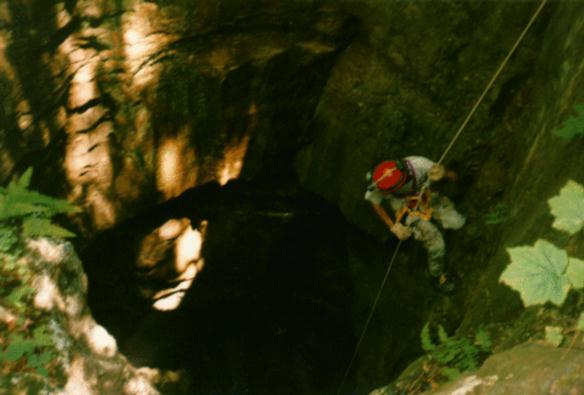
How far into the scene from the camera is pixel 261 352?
994 cm

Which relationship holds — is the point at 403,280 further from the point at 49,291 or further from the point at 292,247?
the point at 49,291

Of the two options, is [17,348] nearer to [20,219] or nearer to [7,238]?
[7,238]

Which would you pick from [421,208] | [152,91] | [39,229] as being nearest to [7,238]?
[39,229]

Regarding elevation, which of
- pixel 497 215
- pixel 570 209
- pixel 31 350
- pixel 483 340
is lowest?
pixel 497 215

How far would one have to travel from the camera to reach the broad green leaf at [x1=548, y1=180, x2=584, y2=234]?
261cm

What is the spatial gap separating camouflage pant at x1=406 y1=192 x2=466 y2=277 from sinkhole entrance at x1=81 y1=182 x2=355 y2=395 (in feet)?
8.20

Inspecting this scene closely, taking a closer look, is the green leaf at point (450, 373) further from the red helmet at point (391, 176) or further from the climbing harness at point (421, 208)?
the climbing harness at point (421, 208)

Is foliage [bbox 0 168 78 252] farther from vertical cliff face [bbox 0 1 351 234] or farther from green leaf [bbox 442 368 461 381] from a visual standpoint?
green leaf [bbox 442 368 461 381]

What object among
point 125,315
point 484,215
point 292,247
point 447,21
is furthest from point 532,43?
point 125,315

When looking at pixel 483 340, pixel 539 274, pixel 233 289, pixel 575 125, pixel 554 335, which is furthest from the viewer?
pixel 233 289

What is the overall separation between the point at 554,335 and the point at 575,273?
501mm

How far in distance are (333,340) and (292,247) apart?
1939 millimetres

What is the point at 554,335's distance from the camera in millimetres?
2832

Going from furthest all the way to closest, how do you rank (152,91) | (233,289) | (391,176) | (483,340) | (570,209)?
(233,289), (152,91), (391,176), (483,340), (570,209)
